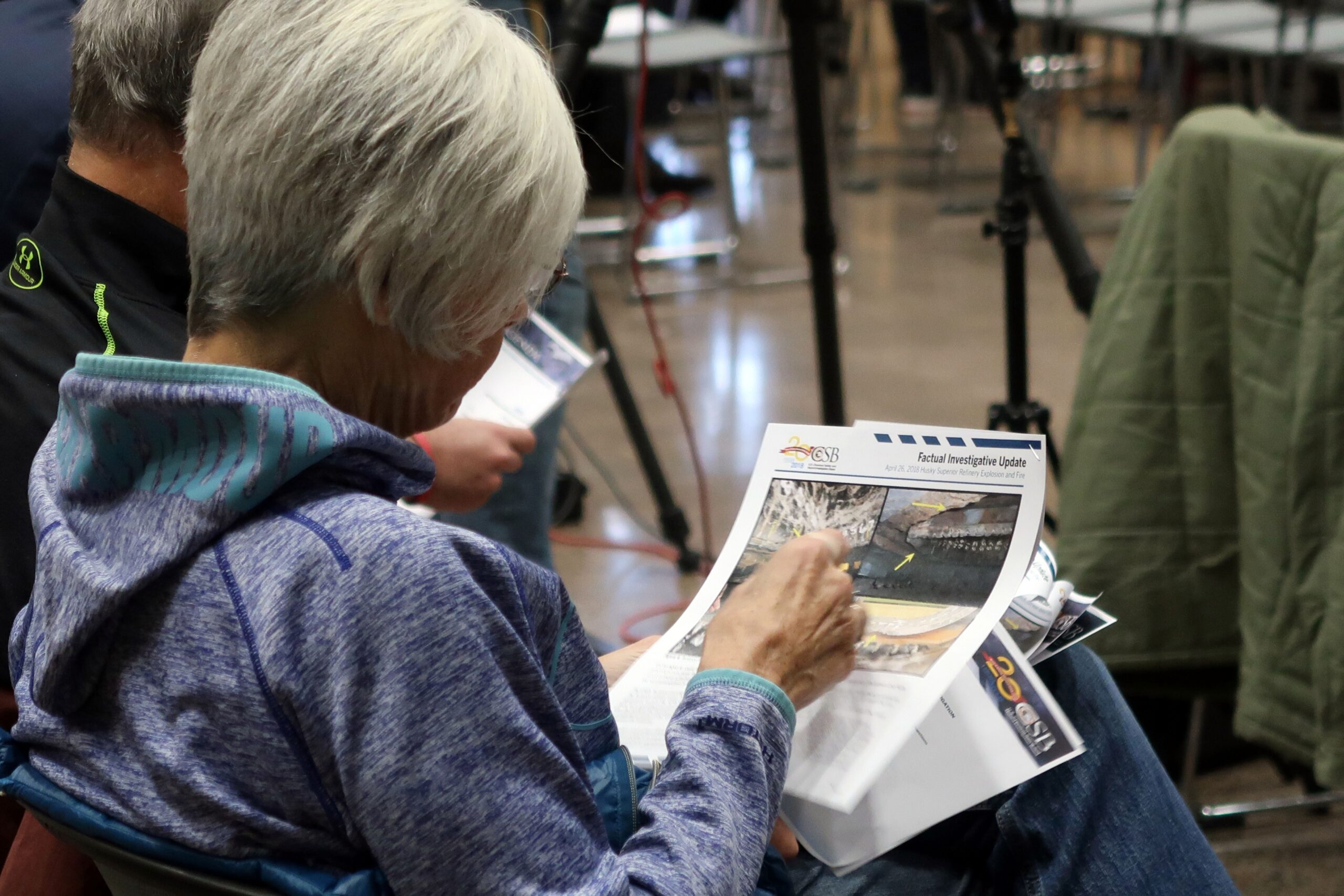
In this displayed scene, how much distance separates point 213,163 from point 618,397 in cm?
155

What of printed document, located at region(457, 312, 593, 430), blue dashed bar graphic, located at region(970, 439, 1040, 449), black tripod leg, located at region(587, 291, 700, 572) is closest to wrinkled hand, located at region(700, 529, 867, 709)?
blue dashed bar graphic, located at region(970, 439, 1040, 449)

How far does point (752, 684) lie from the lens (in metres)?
0.73

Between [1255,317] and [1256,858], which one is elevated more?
[1255,317]

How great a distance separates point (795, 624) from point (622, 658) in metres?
0.22

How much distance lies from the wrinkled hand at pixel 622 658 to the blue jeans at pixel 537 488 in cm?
83

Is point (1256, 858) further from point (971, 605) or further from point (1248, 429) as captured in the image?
point (971, 605)

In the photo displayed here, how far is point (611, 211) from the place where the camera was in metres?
4.97

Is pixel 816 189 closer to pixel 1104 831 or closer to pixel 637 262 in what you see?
pixel 637 262

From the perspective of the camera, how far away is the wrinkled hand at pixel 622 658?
37.5 inches

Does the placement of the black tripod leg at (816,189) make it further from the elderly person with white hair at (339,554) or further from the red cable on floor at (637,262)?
the elderly person with white hair at (339,554)

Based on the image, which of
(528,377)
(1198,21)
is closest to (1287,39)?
(1198,21)

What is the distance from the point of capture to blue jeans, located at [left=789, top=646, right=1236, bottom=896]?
89cm

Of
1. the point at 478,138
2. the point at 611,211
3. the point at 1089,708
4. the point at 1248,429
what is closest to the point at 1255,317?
the point at 1248,429

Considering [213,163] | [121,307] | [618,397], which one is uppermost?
[213,163]
